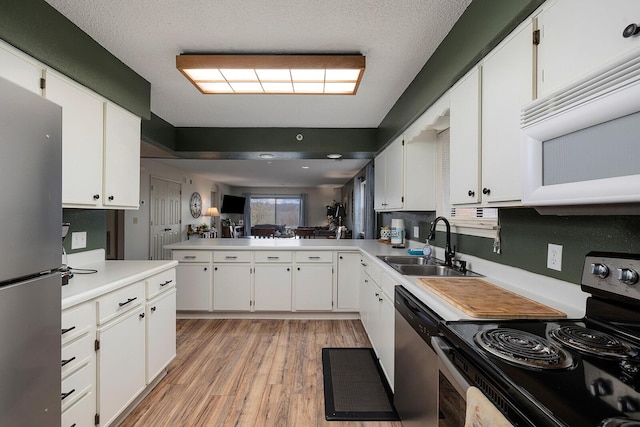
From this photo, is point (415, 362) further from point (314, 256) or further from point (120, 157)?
point (120, 157)

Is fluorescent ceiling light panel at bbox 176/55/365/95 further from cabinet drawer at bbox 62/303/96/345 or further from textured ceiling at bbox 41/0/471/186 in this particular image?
cabinet drawer at bbox 62/303/96/345

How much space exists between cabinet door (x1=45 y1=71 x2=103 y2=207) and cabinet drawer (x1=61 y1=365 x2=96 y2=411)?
2.99ft

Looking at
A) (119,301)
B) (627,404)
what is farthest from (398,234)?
(627,404)

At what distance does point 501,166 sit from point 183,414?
2.27m

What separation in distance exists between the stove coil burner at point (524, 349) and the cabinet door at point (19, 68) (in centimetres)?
210

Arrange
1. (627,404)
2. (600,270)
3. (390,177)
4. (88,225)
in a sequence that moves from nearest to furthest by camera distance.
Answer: (627,404) < (600,270) < (88,225) < (390,177)

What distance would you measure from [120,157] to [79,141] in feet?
1.23

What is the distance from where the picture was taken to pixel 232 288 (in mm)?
3434

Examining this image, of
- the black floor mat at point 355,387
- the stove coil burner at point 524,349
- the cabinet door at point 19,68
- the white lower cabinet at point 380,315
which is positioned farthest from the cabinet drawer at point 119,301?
the stove coil burner at point 524,349

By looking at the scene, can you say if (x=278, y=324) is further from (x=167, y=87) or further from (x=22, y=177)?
(x=22, y=177)

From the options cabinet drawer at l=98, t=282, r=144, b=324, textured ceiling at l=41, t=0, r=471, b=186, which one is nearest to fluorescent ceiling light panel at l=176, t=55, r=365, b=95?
textured ceiling at l=41, t=0, r=471, b=186

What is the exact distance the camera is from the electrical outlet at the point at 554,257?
4.12 ft

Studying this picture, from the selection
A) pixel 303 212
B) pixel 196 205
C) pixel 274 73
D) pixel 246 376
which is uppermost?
pixel 274 73

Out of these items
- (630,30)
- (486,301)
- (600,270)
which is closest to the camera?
(630,30)
